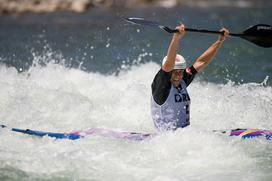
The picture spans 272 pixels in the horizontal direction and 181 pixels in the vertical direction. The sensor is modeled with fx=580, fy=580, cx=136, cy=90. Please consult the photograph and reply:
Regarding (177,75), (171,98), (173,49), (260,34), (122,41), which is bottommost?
(171,98)

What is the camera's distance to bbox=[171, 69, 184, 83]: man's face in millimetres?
7094

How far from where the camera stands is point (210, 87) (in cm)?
1109

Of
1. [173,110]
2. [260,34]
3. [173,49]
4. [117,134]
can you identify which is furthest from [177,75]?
[260,34]

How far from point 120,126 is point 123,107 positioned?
0.85 metres

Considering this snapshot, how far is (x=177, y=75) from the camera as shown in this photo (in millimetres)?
A: 7125

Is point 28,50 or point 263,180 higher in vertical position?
point 28,50

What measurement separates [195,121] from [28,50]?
8.04 m

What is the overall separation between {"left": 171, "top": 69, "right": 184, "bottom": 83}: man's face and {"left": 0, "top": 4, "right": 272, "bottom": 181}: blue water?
0.63 metres

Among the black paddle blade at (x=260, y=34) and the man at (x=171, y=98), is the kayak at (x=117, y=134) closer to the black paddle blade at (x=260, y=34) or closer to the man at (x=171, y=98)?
the man at (x=171, y=98)

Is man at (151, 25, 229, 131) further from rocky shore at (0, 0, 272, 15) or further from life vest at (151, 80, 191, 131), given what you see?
rocky shore at (0, 0, 272, 15)

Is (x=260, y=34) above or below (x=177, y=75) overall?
above

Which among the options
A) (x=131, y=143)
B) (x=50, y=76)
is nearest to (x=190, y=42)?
(x=50, y=76)

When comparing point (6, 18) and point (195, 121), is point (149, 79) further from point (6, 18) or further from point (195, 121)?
point (6, 18)

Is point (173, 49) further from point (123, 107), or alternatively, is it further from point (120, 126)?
point (123, 107)
